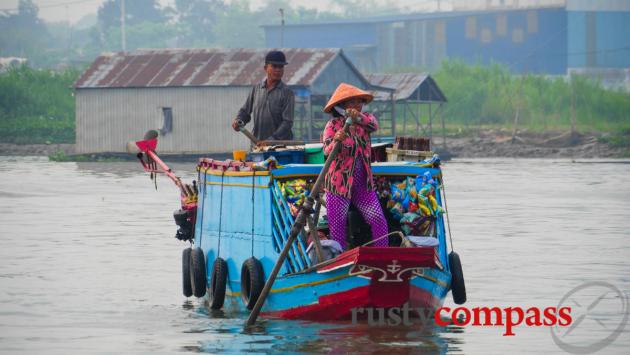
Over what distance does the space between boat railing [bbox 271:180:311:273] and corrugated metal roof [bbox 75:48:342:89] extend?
30.4 meters

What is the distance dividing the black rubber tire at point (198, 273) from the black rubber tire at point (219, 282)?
0.35m

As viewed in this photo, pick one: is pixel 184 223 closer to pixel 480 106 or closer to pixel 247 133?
pixel 247 133

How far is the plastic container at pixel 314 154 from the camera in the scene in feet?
36.8

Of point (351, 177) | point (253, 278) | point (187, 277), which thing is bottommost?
point (187, 277)

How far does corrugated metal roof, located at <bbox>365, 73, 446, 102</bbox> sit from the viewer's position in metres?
43.4

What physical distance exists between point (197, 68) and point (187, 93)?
1.04m

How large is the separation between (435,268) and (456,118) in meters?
43.6

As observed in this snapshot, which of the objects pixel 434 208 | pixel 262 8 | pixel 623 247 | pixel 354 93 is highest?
pixel 262 8

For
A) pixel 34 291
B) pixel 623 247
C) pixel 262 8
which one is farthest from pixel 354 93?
pixel 262 8

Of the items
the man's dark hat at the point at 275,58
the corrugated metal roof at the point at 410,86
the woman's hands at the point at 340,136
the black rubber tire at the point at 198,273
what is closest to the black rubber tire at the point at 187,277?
the black rubber tire at the point at 198,273

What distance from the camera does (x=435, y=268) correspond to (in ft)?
32.0

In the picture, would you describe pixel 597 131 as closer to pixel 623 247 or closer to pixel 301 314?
pixel 623 247

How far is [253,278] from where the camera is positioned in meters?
10.2

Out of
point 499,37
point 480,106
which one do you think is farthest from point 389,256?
point 499,37
